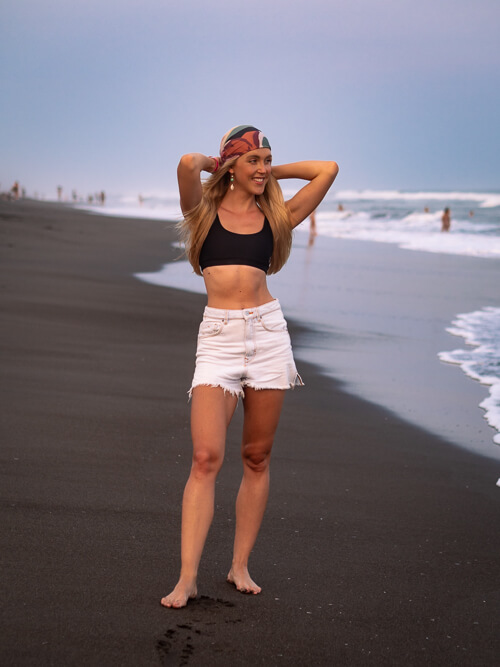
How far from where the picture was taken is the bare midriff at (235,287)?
138 inches

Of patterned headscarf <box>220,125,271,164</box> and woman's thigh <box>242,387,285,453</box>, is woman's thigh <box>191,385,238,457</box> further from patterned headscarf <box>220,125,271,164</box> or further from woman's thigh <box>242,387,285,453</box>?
patterned headscarf <box>220,125,271,164</box>

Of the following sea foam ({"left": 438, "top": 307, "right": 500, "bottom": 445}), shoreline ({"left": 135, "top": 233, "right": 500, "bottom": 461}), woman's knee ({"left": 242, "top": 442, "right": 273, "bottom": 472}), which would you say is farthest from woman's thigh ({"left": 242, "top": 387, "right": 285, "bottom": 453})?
sea foam ({"left": 438, "top": 307, "right": 500, "bottom": 445})

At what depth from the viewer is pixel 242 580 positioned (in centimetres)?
344

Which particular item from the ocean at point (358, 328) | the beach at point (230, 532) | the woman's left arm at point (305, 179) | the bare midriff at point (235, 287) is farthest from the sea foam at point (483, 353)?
the bare midriff at point (235, 287)

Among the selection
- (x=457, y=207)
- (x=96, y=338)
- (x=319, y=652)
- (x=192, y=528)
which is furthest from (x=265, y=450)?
(x=457, y=207)

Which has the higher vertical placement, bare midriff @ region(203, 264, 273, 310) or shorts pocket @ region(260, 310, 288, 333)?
bare midriff @ region(203, 264, 273, 310)

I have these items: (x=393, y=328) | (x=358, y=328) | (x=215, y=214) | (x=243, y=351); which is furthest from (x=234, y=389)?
(x=393, y=328)

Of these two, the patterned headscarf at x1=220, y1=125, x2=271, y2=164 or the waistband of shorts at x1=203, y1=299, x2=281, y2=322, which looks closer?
the waistband of shorts at x1=203, y1=299, x2=281, y2=322

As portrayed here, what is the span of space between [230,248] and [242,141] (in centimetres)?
46

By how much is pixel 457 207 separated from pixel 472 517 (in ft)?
225

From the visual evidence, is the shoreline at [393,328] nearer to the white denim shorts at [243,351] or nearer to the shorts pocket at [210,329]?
the white denim shorts at [243,351]

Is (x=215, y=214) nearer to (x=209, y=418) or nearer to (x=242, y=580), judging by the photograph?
(x=209, y=418)

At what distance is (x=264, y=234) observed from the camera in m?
3.61

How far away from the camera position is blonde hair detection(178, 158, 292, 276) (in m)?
3.54
